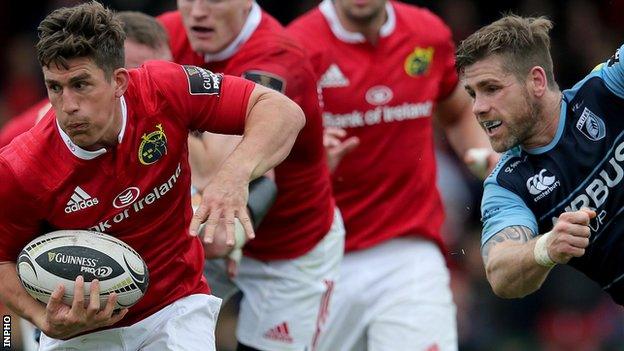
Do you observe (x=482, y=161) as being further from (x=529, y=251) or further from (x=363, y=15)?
(x=529, y=251)

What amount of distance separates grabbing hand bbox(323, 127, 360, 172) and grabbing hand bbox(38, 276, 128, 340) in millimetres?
2448

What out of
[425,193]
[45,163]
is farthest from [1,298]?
[425,193]

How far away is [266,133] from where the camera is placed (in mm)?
5793

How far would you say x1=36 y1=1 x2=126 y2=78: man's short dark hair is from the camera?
17.9ft

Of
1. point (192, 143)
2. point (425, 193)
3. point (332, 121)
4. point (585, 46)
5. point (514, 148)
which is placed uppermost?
point (514, 148)

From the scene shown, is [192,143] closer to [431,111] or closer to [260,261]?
[260,261]

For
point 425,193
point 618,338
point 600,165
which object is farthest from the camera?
point 618,338

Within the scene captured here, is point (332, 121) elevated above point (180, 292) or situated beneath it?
situated beneath

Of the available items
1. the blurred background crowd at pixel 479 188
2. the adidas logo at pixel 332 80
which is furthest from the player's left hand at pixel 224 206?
the blurred background crowd at pixel 479 188

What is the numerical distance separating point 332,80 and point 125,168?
2746mm

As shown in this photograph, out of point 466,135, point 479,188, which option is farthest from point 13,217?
point 479,188

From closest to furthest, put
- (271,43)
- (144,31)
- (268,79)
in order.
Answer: (268,79)
(144,31)
(271,43)

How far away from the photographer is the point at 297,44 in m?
7.40

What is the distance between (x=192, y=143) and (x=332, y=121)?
1358 mm
